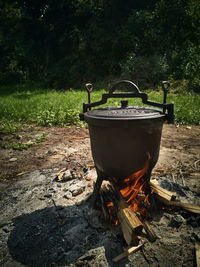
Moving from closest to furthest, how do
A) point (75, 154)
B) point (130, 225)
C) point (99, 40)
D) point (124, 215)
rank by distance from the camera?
point (130, 225) < point (124, 215) < point (75, 154) < point (99, 40)

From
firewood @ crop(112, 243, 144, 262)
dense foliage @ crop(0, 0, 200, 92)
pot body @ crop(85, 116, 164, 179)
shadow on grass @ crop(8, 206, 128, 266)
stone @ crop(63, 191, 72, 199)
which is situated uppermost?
dense foliage @ crop(0, 0, 200, 92)

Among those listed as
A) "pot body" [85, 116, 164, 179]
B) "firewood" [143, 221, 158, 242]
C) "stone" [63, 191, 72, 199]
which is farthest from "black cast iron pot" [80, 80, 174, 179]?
"stone" [63, 191, 72, 199]

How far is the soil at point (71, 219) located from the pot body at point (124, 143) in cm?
54

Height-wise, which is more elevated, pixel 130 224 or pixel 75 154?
pixel 130 224

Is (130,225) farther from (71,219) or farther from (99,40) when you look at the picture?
(99,40)

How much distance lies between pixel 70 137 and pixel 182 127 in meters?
2.56

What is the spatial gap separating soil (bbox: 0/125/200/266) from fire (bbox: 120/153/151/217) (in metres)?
0.17

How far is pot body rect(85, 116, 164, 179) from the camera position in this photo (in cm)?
157

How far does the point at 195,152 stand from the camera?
327cm

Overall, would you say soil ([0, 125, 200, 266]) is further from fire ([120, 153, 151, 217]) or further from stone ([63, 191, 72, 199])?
fire ([120, 153, 151, 217])

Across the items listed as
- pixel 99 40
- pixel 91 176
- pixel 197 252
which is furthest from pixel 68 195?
pixel 99 40

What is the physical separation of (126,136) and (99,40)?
471 inches

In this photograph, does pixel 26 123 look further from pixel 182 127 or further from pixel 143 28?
pixel 143 28

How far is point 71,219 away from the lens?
1870 millimetres
